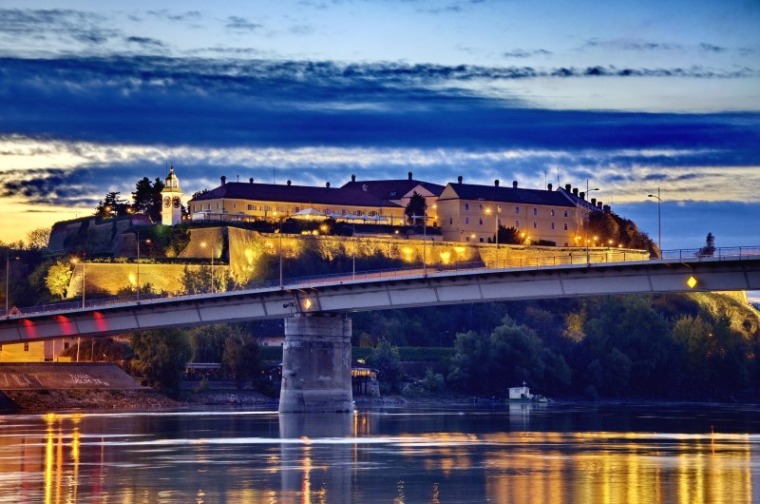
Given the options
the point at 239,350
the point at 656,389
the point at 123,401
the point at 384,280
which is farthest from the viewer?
the point at 656,389

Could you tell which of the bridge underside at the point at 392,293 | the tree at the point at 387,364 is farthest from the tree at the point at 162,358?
the tree at the point at 387,364

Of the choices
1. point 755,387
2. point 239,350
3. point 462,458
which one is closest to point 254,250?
point 239,350

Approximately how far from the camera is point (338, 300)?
110 meters

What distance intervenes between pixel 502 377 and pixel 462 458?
324 feet

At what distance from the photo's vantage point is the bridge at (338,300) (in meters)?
91.8

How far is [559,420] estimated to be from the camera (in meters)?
106

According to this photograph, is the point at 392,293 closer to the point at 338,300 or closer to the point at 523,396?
the point at 338,300

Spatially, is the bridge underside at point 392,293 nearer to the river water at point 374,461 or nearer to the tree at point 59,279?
the river water at point 374,461

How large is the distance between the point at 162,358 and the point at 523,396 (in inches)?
1541

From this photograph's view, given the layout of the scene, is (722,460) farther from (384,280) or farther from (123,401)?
(123,401)

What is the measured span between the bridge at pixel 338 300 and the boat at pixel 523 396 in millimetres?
36837

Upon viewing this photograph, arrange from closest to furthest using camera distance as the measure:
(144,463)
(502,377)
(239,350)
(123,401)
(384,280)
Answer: (144,463) < (384,280) < (123,401) < (239,350) < (502,377)

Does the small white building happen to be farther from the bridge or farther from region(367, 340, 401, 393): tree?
the bridge

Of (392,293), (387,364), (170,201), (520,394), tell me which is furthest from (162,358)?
(170,201)
